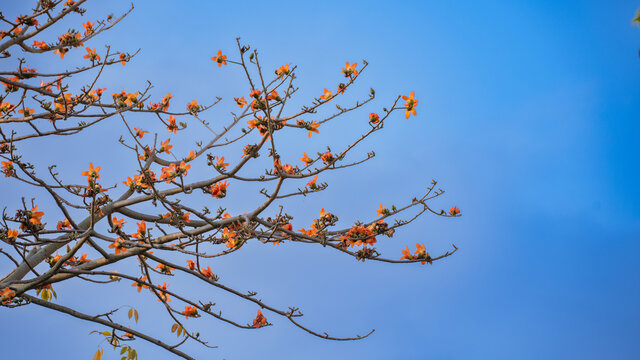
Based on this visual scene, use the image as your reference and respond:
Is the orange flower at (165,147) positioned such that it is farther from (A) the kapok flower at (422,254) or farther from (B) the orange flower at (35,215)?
(A) the kapok flower at (422,254)

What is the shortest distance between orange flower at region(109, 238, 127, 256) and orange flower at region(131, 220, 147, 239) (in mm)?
117

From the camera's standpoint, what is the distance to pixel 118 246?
363cm

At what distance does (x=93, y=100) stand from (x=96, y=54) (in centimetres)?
47

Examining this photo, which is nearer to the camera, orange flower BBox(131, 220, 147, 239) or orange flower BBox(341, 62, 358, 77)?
orange flower BBox(131, 220, 147, 239)

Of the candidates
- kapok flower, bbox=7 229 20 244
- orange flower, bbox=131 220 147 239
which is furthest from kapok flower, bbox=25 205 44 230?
orange flower, bbox=131 220 147 239

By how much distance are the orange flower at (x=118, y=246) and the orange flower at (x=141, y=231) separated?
0.38 ft

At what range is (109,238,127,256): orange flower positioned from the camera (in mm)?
3584

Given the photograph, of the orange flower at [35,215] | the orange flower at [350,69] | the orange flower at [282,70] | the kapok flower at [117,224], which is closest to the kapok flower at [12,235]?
the orange flower at [35,215]

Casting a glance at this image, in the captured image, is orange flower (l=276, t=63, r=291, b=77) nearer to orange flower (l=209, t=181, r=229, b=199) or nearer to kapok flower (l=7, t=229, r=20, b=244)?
orange flower (l=209, t=181, r=229, b=199)

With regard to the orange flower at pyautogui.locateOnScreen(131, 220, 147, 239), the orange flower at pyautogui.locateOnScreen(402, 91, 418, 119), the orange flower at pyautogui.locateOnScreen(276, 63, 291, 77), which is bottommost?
the orange flower at pyautogui.locateOnScreen(131, 220, 147, 239)

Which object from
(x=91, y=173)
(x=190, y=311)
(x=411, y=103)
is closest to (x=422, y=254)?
(x=411, y=103)

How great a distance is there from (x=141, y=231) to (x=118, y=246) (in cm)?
18

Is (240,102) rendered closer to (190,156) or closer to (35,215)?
(190,156)

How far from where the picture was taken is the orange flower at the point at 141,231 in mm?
3668
